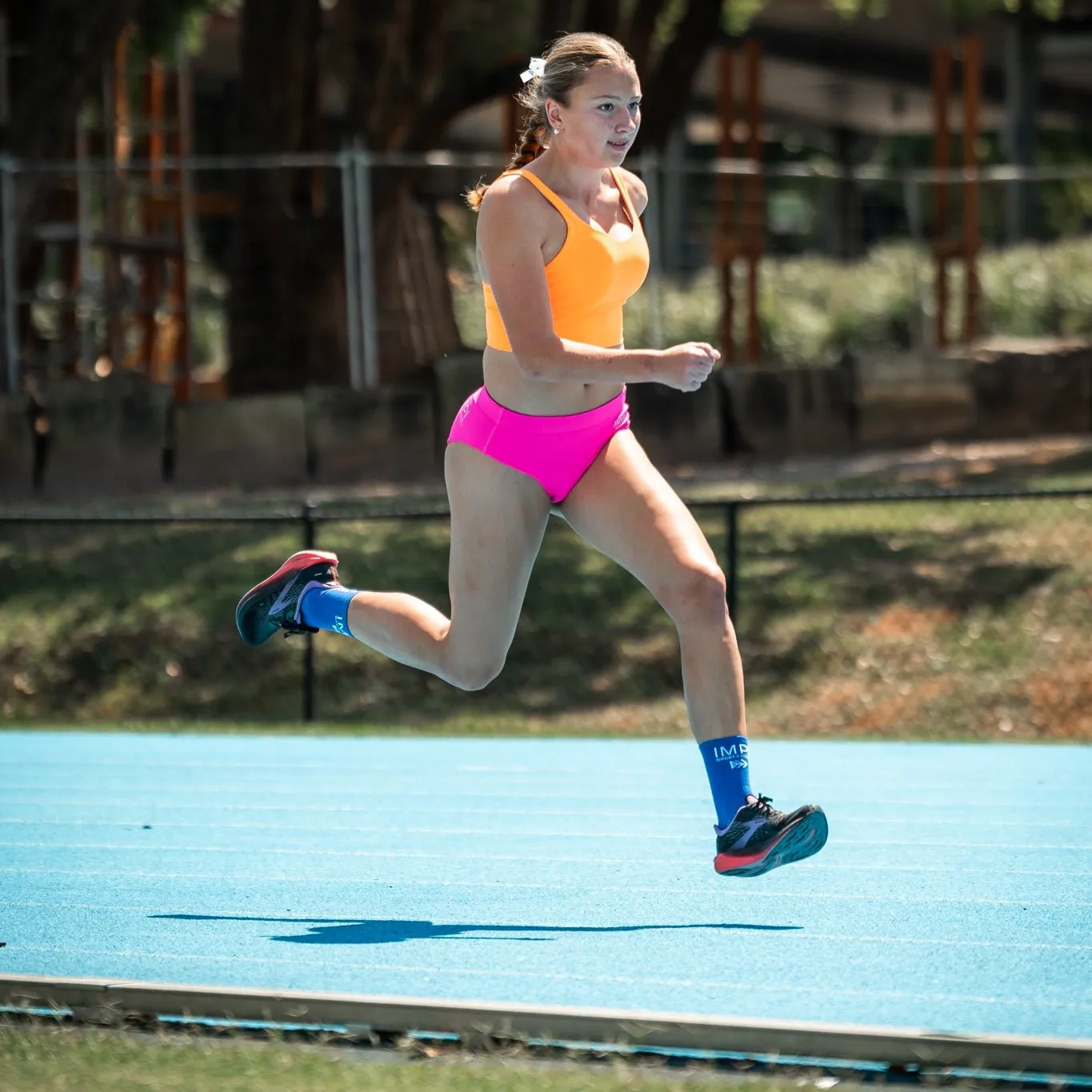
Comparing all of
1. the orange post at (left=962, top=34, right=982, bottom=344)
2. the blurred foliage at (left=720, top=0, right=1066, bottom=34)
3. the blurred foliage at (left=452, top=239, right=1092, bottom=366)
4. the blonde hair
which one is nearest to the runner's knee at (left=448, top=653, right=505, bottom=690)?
the blonde hair

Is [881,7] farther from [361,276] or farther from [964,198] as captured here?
[361,276]

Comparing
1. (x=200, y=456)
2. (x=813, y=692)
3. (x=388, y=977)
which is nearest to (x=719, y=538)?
(x=813, y=692)

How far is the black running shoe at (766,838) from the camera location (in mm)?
5344

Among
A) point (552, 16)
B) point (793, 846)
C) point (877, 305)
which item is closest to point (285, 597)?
point (793, 846)

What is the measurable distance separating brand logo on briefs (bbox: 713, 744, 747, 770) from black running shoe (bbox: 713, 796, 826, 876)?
9cm

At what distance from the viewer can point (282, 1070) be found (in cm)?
415

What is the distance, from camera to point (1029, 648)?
12.7 metres

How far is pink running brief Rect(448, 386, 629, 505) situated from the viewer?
554cm

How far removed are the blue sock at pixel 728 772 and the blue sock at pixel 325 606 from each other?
1.37 metres

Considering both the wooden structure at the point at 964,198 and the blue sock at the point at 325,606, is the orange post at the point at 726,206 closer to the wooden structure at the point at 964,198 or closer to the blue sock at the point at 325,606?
the wooden structure at the point at 964,198

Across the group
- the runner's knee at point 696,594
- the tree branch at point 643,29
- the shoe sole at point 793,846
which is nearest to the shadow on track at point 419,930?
the shoe sole at point 793,846

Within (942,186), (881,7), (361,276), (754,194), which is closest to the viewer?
(361,276)

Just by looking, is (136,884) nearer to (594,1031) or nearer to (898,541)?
(594,1031)

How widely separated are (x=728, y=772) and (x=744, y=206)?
1511cm
